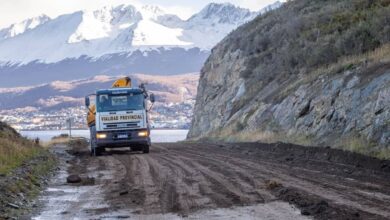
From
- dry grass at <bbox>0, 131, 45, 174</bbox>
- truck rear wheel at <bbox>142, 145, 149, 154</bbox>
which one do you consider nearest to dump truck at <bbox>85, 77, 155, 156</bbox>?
truck rear wheel at <bbox>142, 145, 149, 154</bbox>

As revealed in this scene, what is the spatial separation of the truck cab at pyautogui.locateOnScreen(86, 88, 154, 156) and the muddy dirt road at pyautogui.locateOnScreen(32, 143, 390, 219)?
7158 millimetres

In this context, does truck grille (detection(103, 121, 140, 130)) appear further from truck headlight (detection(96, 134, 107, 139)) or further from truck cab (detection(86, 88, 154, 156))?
truck headlight (detection(96, 134, 107, 139))

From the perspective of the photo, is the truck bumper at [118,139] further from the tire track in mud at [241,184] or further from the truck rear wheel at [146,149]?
the tire track in mud at [241,184]

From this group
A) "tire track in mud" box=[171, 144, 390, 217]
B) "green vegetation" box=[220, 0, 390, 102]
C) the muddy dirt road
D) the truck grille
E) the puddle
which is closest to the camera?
the puddle

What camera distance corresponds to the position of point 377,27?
3175 cm

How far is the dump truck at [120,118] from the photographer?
3097 centimetres

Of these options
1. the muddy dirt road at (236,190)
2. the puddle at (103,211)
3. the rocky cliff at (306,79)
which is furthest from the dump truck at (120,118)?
the puddle at (103,211)

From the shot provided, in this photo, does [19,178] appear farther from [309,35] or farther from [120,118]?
[309,35]

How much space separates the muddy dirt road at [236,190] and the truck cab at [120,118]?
23.5 feet

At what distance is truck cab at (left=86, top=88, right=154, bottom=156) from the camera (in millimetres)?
30969

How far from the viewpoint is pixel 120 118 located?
102ft

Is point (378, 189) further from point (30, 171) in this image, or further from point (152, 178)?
point (30, 171)

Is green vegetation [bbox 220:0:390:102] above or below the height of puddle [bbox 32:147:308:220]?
above

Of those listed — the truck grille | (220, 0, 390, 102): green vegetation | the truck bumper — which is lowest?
the truck bumper
